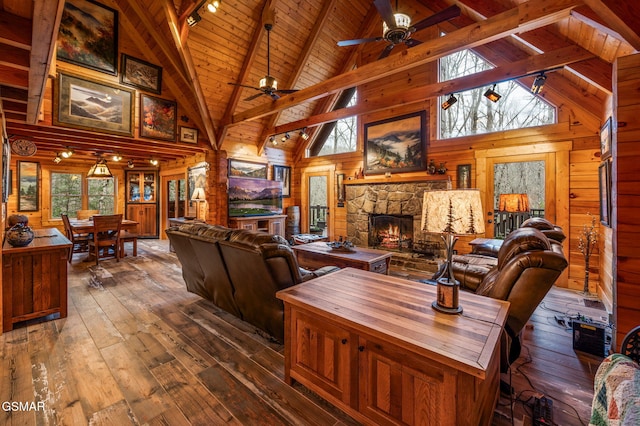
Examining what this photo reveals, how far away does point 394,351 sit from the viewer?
50.8 inches

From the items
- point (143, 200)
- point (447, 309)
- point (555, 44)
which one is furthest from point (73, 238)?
point (555, 44)

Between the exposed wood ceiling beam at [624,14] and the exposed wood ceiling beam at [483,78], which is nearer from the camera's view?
the exposed wood ceiling beam at [624,14]

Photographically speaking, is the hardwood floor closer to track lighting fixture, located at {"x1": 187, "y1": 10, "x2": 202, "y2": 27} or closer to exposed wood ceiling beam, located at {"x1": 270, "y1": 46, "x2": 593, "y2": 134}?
exposed wood ceiling beam, located at {"x1": 270, "y1": 46, "x2": 593, "y2": 134}

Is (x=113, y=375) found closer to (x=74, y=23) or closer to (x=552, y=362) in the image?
(x=552, y=362)

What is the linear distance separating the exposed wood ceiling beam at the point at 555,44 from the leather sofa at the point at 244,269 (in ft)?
12.8

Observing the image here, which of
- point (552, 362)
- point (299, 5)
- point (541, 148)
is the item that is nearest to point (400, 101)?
point (541, 148)

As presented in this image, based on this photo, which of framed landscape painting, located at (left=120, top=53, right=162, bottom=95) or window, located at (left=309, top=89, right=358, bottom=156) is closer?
framed landscape painting, located at (left=120, top=53, right=162, bottom=95)

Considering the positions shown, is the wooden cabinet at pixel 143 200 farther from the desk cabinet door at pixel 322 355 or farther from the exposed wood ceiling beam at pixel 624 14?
the exposed wood ceiling beam at pixel 624 14

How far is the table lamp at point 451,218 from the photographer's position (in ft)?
4.56

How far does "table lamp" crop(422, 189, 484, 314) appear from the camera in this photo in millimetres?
1390

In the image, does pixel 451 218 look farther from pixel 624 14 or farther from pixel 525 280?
pixel 624 14

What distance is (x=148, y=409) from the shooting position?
1.66 meters

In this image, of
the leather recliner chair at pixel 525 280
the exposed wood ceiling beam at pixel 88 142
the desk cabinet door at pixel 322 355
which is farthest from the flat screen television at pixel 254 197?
the leather recliner chair at pixel 525 280

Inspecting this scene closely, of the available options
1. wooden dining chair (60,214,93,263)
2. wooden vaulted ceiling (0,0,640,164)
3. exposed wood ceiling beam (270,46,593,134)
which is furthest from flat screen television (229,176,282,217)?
wooden dining chair (60,214,93,263)
